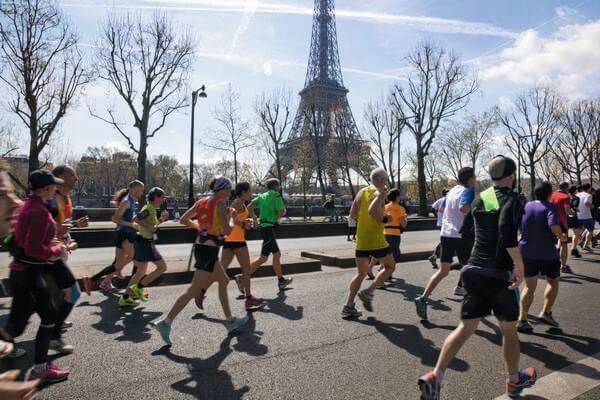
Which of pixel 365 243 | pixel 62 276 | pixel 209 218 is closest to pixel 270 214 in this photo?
pixel 365 243

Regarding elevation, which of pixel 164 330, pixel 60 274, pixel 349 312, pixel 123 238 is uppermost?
pixel 123 238

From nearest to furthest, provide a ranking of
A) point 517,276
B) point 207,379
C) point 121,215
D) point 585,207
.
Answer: point 517,276 < point 207,379 < point 121,215 < point 585,207

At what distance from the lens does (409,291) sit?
7414mm

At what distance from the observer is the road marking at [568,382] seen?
3.45 m

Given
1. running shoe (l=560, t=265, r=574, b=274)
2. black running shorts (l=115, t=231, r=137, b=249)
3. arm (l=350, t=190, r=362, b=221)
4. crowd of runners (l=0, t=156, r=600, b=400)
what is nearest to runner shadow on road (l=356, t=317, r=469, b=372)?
crowd of runners (l=0, t=156, r=600, b=400)

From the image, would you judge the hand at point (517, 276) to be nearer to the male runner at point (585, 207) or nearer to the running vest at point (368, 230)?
the running vest at point (368, 230)

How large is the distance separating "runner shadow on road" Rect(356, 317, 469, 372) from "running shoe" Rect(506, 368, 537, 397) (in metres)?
0.56

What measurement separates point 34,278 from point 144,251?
108 inches

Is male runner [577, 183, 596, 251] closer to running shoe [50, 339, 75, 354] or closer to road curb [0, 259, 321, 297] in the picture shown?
road curb [0, 259, 321, 297]

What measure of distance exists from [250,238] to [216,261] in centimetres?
1294

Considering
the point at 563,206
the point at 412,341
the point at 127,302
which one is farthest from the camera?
the point at 563,206

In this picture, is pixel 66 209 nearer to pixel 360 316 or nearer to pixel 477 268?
pixel 360 316

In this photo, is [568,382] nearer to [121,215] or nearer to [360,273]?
[360,273]

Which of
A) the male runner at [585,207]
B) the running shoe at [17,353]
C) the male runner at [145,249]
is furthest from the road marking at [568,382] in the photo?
the male runner at [585,207]
